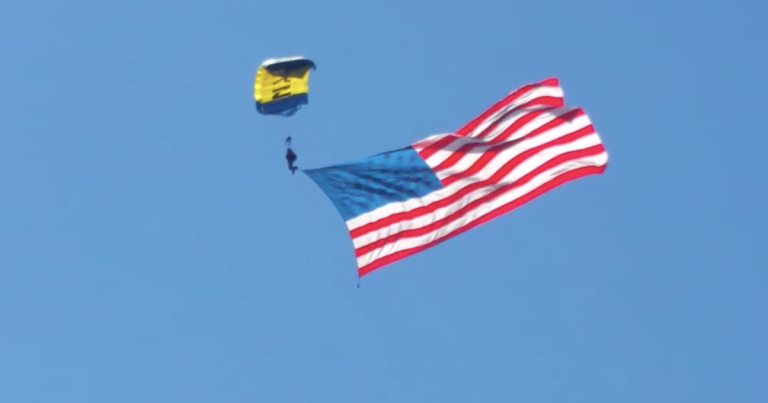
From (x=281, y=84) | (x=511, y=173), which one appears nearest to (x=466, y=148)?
(x=511, y=173)

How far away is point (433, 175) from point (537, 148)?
97.0 inches

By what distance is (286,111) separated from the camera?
41.9 m

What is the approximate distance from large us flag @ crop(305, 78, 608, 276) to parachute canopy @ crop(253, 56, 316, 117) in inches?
134

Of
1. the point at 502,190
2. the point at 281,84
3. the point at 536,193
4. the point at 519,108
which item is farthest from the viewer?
the point at 281,84

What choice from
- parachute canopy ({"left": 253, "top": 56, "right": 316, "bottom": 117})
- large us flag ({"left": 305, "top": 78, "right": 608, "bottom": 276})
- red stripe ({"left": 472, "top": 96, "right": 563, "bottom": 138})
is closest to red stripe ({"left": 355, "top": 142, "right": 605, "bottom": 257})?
large us flag ({"left": 305, "top": 78, "right": 608, "bottom": 276})

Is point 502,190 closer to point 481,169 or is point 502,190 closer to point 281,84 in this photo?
point 481,169

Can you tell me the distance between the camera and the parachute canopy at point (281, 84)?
4119 cm

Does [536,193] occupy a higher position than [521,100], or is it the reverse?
[521,100]

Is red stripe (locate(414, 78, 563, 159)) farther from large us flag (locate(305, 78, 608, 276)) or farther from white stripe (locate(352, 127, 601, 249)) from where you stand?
white stripe (locate(352, 127, 601, 249))

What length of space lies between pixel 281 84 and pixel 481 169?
548 cm

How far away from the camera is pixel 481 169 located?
39562 mm

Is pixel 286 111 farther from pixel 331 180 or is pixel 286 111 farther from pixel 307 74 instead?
pixel 331 180

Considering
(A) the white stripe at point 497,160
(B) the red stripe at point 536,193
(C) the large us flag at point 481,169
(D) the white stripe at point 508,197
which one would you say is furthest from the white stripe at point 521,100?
(B) the red stripe at point 536,193

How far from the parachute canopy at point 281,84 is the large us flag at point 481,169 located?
134 inches
